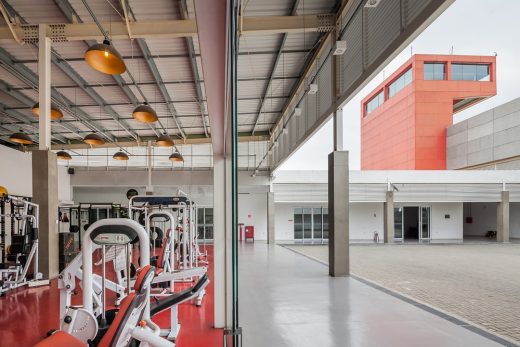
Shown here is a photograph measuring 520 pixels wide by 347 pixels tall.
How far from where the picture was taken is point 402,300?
6.56 metres

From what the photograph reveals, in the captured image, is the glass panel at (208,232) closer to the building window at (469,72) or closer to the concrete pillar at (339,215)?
the concrete pillar at (339,215)

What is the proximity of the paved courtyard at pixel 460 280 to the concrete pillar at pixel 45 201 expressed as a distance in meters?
7.69

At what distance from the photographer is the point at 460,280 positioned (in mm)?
8891

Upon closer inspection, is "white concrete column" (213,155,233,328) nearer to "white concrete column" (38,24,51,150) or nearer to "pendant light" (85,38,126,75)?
"pendant light" (85,38,126,75)

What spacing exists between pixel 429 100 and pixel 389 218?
514 inches

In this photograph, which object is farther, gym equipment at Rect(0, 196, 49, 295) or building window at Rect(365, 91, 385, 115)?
building window at Rect(365, 91, 385, 115)

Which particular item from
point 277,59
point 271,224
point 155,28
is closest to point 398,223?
point 271,224

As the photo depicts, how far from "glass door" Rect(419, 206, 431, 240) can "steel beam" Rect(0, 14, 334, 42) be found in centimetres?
1745

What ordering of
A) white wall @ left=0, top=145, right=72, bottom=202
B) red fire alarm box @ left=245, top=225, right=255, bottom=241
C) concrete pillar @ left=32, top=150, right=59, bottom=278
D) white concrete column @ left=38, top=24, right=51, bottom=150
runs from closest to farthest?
white concrete column @ left=38, top=24, right=51, bottom=150 < concrete pillar @ left=32, top=150, right=59, bottom=278 < white wall @ left=0, top=145, right=72, bottom=202 < red fire alarm box @ left=245, top=225, right=255, bottom=241

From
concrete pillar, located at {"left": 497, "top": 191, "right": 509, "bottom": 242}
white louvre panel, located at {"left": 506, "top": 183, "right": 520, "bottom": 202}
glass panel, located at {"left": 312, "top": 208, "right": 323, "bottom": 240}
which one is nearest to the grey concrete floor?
glass panel, located at {"left": 312, "top": 208, "right": 323, "bottom": 240}

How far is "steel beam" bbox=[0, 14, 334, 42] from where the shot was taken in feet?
25.7

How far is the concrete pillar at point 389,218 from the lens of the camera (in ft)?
64.8

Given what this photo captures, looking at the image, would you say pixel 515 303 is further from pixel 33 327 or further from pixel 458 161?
pixel 458 161

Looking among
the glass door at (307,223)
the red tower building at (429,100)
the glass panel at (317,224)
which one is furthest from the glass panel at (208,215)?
the red tower building at (429,100)
